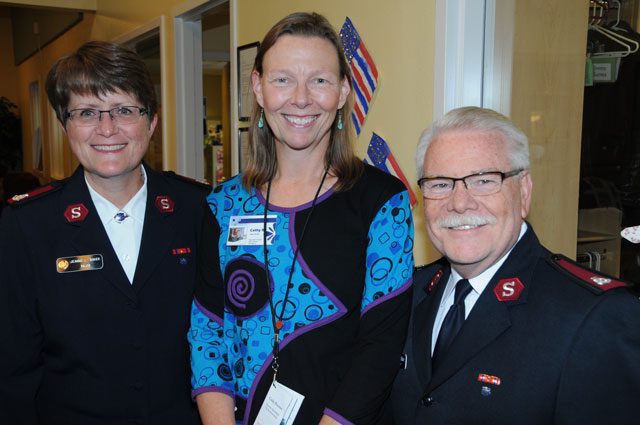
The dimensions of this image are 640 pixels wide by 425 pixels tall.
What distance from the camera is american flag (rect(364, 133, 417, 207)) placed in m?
2.47

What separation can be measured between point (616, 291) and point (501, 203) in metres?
0.29

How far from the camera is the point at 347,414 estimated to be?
→ 1.32 meters

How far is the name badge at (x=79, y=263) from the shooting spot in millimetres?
1635

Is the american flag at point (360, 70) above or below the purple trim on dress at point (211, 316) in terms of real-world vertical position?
above

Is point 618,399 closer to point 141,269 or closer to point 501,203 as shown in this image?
point 501,203

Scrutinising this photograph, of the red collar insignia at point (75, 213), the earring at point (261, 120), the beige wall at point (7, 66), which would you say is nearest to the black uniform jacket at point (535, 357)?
the earring at point (261, 120)

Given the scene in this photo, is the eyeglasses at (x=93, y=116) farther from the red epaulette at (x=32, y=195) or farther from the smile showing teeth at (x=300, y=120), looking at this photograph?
the smile showing teeth at (x=300, y=120)

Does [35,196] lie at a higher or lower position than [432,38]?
lower

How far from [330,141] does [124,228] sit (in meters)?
0.69

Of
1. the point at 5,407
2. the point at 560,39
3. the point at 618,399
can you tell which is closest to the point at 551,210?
the point at 560,39

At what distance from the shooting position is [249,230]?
1.47 meters

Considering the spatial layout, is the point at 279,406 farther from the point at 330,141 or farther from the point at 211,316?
the point at 330,141

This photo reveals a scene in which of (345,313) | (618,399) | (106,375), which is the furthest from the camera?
(106,375)

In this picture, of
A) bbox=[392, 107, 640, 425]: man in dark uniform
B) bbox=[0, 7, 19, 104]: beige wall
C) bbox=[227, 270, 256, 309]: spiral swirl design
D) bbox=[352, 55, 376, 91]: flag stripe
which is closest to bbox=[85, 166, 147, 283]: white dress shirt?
bbox=[227, 270, 256, 309]: spiral swirl design
